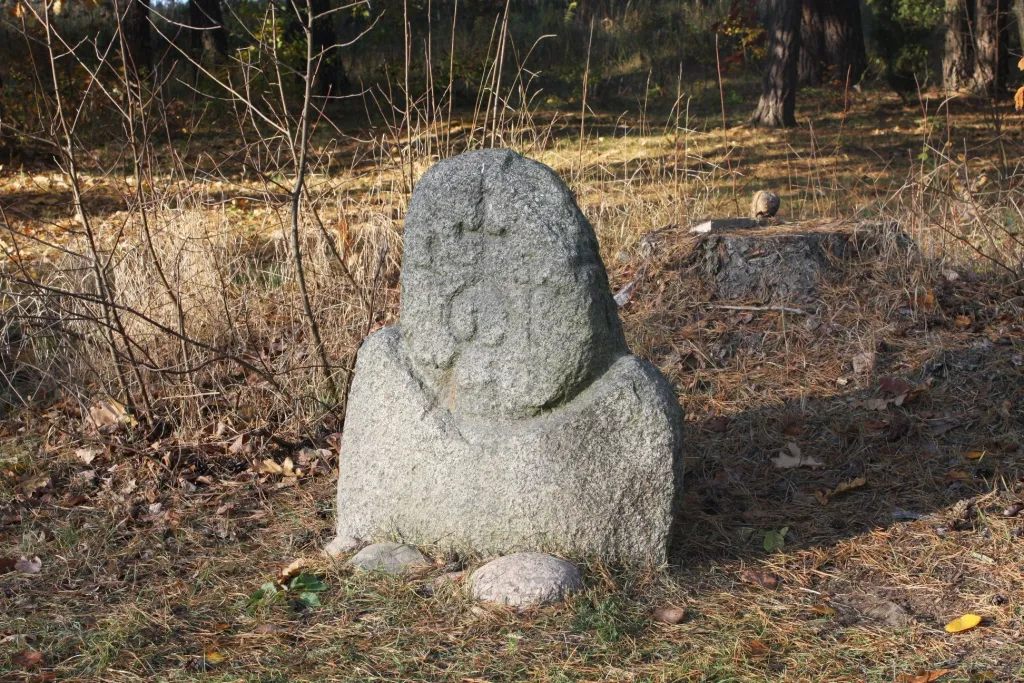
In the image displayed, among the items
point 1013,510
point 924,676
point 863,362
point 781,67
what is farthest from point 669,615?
point 781,67

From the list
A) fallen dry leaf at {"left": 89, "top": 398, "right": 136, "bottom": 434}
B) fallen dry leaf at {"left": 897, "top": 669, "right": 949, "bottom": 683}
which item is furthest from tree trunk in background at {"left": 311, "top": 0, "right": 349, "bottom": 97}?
fallen dry leaf at {"left": 897, "top": 669, "right": 949, "bottom": 683}

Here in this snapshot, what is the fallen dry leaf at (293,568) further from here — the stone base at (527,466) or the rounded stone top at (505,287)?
the rounded stone top at (505,287)

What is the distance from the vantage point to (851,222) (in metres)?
5.42

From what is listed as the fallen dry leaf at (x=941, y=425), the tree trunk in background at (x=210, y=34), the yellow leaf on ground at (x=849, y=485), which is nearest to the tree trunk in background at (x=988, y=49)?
the fallen dry leaf at (x=941, y=425)

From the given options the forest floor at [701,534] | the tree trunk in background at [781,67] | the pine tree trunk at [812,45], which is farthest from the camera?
the pine tree trunk at [812,45]

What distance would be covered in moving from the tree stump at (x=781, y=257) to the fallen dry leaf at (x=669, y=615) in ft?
8.30

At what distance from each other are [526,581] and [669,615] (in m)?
0.43

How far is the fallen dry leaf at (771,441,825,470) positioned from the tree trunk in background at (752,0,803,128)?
7.80 metres

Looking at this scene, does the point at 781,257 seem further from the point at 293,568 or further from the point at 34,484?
the point at 34,484

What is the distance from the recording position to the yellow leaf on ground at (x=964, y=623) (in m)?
2.76

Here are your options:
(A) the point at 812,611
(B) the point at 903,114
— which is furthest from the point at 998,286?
(B) the point at 903,114

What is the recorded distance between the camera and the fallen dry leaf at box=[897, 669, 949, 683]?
99.0 inches

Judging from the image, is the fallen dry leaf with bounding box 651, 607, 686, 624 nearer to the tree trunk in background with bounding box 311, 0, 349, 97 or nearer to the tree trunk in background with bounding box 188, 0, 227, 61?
the tree trunk in background with bounding box 311, 0, 349, 97

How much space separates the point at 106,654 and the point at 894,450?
2.98 m
